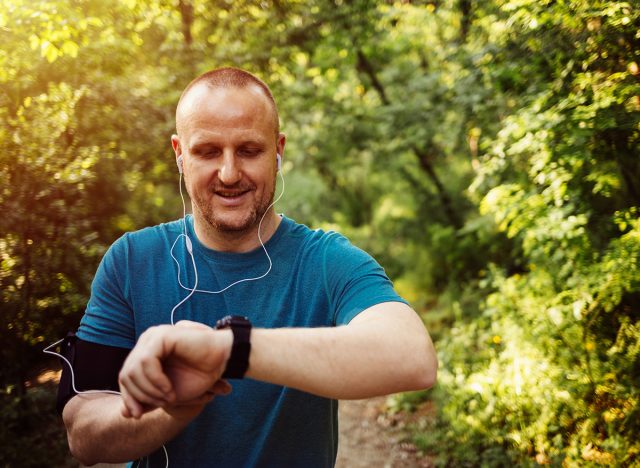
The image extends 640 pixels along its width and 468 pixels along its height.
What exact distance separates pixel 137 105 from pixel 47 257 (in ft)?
12.6

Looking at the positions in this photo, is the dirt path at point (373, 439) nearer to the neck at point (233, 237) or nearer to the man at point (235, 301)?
the man at point (235, 301)

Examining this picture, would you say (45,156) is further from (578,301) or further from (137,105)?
(578,301)

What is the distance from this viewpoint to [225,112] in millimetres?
1591

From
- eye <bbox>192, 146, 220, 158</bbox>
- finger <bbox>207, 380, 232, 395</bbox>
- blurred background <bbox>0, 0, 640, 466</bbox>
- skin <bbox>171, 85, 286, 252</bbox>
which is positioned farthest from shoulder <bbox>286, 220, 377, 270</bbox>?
blurred background <bbox>0, 0, 640, 466</bbox>

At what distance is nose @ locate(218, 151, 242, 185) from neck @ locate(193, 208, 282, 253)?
0.20 m

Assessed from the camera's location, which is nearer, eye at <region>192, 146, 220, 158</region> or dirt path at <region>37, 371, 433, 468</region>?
eye at <region>192, 146, 220, 158</region>

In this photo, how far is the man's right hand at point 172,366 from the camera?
1064 millimetres

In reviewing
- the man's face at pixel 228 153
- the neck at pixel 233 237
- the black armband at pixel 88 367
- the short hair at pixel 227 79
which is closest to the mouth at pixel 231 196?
the man's face at pixel 228 153

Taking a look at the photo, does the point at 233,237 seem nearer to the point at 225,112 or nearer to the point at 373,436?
the point at 225,112

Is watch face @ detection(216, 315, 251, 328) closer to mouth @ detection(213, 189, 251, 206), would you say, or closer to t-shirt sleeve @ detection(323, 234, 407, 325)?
t-shirt sleeve @ detection(323, 234, 407, 325)

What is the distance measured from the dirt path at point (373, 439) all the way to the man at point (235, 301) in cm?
372

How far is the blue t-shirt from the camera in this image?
156 cm

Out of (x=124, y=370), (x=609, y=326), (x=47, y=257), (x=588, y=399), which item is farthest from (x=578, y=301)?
(x=47, y=257)

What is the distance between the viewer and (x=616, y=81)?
3898 mm
